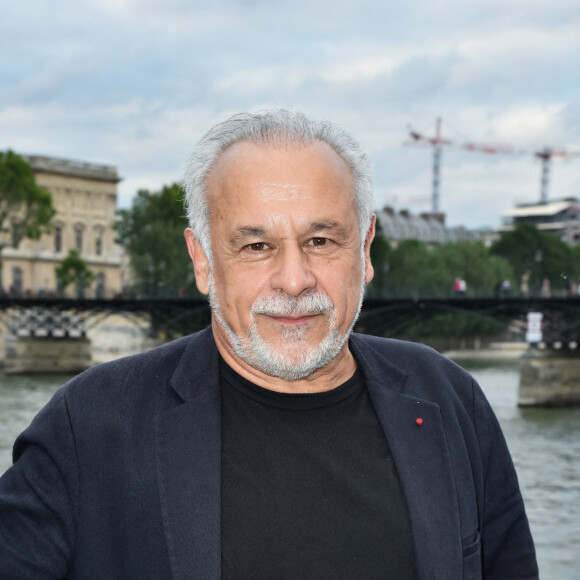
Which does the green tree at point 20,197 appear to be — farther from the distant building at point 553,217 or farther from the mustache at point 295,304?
the distant building at point 553,217

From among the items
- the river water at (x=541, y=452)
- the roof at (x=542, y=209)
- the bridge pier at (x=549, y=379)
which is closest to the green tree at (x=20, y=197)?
the river water at (x=541, y=452)

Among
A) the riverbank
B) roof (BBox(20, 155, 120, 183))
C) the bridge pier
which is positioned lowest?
the riverbank

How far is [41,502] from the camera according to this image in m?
1.72

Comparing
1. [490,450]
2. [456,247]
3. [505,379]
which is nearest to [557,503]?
[490,450]

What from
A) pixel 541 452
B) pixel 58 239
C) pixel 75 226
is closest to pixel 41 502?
pixel 541 452

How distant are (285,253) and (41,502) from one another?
1.81ft

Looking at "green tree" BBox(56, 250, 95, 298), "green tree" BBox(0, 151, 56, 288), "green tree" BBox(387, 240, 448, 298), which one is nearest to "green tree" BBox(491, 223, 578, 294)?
"green tree" BBox(387, 240, 448, 298)

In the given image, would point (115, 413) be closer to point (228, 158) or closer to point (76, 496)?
point (76, 496)

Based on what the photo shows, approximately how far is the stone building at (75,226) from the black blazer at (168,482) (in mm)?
58313

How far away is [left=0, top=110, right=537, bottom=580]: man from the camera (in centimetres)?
174

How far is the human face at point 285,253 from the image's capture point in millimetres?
1824

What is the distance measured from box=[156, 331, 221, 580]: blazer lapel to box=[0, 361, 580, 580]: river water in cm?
1173

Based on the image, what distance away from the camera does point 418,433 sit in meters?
1.91

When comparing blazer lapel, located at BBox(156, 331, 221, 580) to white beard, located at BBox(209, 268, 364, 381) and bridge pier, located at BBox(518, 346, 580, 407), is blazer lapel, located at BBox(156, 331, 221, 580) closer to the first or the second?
white beard, located at BBox(209, 268, 364, 381)
